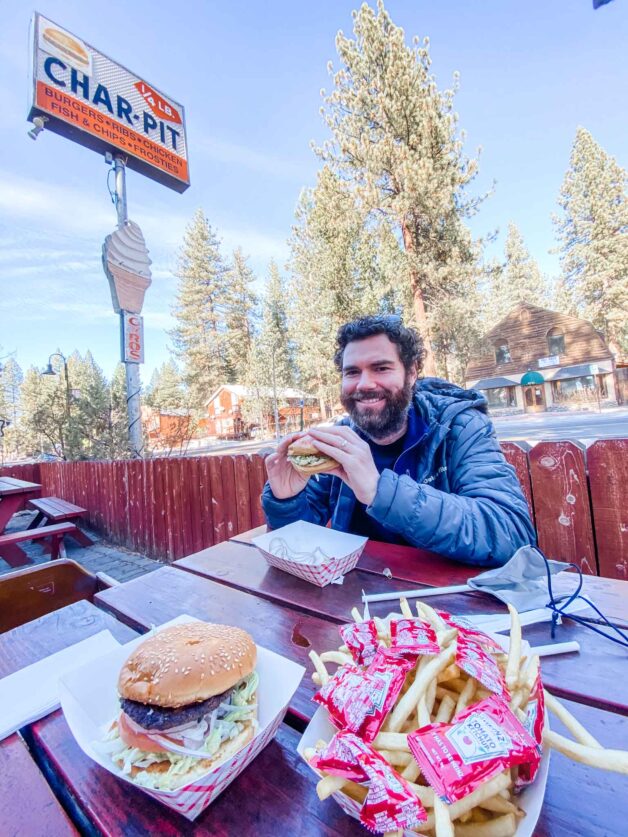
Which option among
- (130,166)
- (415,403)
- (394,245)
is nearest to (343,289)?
(394,245)

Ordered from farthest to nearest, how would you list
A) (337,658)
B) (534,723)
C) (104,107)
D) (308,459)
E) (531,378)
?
(531,378)
(104,107)
(308,459)
(337,658)
(534,723)

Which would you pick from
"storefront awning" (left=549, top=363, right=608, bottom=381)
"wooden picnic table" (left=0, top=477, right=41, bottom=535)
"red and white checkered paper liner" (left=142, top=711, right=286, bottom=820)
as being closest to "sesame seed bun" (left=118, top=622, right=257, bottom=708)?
"red and white checkered paper liner" (left=142, top=711, right=286, bottom=820)

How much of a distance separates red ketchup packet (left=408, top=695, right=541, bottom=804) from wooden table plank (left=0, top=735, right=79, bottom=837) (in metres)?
0.55

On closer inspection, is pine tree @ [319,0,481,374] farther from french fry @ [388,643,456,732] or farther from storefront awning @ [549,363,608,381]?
storefront awning @ [549,363,608,381]

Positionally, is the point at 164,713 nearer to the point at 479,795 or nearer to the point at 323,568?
Result: the point at 479,795

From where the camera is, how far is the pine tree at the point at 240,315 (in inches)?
1384

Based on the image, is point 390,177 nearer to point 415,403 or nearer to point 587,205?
point 415,403

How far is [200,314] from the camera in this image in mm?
35094

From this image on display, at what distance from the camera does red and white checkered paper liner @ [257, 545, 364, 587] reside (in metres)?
1.28

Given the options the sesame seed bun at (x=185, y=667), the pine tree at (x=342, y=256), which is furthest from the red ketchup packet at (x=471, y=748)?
the pine tree at (x=342, y=256)

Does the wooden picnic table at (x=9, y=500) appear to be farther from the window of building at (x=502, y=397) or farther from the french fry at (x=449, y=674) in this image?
the window of building at (x=502, y=397)

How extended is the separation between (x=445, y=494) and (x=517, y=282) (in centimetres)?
4162

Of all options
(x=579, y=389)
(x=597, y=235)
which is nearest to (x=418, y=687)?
(x=579, y=389)

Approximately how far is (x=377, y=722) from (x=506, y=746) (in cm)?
17
